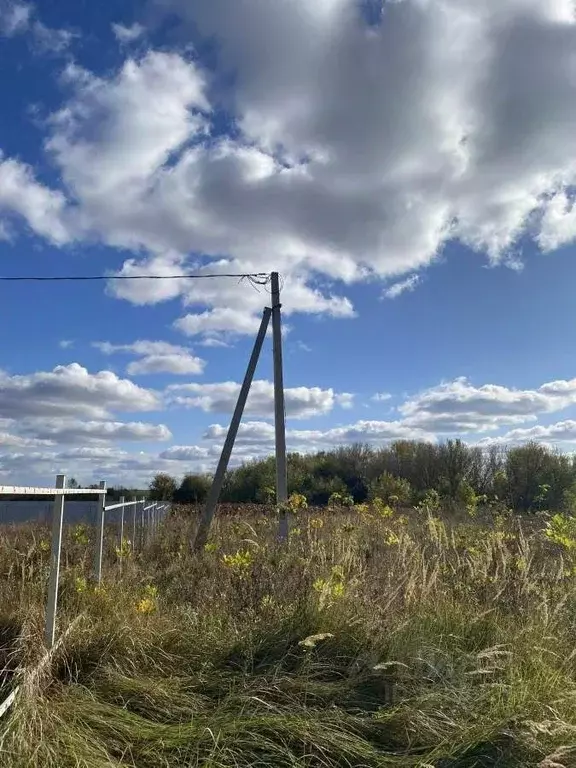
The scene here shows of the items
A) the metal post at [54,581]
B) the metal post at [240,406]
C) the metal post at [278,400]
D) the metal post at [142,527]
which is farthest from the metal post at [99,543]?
the metal post at [240,406]

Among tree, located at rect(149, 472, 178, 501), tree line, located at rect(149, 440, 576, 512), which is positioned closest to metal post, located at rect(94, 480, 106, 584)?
tree line, located at rect(149, 440, 576, 512)

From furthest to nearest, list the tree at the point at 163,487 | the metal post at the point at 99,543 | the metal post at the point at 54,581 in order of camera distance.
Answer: the tree at the point at 163,487, the metal post at the point at 99,543, the metal post at the point at 54,581

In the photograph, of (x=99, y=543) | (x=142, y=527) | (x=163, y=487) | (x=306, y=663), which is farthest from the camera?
(x=163, y=487)

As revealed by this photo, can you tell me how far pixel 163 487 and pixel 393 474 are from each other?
32.8 feet

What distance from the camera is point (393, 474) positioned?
29516 millimetres

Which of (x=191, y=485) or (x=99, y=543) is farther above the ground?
(x=191, y=485)

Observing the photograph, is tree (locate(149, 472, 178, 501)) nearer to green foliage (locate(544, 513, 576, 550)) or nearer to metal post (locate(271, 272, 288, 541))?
metal post (locate(271, 272, 288, 541))

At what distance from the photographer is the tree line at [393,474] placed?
64.7 ft

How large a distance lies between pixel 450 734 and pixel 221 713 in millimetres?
1129

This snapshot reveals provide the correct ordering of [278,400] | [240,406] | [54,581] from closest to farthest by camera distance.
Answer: [54,581], [278,400], [240,406]

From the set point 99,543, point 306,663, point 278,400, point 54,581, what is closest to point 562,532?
point 306,663

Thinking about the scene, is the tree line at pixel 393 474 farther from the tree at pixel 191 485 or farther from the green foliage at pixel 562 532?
the green foliage at pixel 562 532

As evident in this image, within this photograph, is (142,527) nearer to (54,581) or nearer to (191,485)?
(54,581)

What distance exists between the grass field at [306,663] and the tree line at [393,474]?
1136 centimetres
